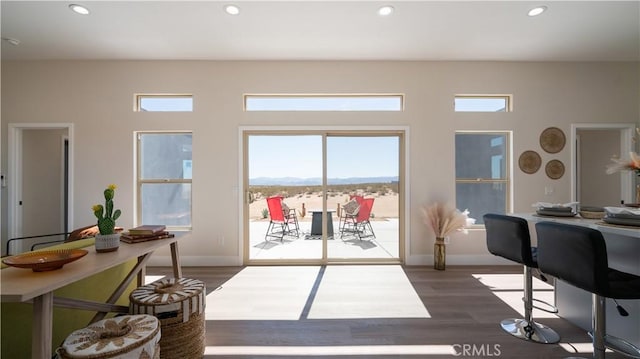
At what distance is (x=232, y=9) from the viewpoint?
2.84 metres

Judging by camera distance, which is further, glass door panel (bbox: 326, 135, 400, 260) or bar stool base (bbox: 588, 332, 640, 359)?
glass door panel (bbox: 326, 135, 400, 260)

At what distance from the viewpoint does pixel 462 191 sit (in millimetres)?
4148

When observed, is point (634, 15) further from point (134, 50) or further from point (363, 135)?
point (134, 50)

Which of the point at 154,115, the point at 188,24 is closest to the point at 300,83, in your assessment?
the point at 188,24

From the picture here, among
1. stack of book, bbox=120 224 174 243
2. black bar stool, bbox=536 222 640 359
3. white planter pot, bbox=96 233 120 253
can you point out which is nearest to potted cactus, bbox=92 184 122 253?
white planter pot, bbox=96 233 120 253

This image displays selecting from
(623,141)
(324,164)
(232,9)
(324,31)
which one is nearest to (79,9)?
(232,9)

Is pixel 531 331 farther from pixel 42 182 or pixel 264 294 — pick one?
pixel 42 182

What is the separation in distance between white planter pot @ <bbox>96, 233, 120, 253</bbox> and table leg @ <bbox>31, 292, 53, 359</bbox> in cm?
54

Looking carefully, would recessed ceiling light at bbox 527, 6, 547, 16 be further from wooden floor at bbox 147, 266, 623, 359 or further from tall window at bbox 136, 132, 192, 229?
tall window at bbox 136, 132, 192, 229

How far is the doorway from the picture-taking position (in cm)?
396

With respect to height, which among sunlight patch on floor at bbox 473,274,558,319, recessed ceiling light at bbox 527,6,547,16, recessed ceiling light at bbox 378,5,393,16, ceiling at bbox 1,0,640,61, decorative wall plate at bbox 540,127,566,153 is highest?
recessed ceiling light at bbox 378,5,393,16

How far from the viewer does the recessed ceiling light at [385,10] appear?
9.28 feet

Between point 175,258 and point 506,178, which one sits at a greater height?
point 506,178

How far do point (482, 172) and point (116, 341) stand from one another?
4646 millimetres
